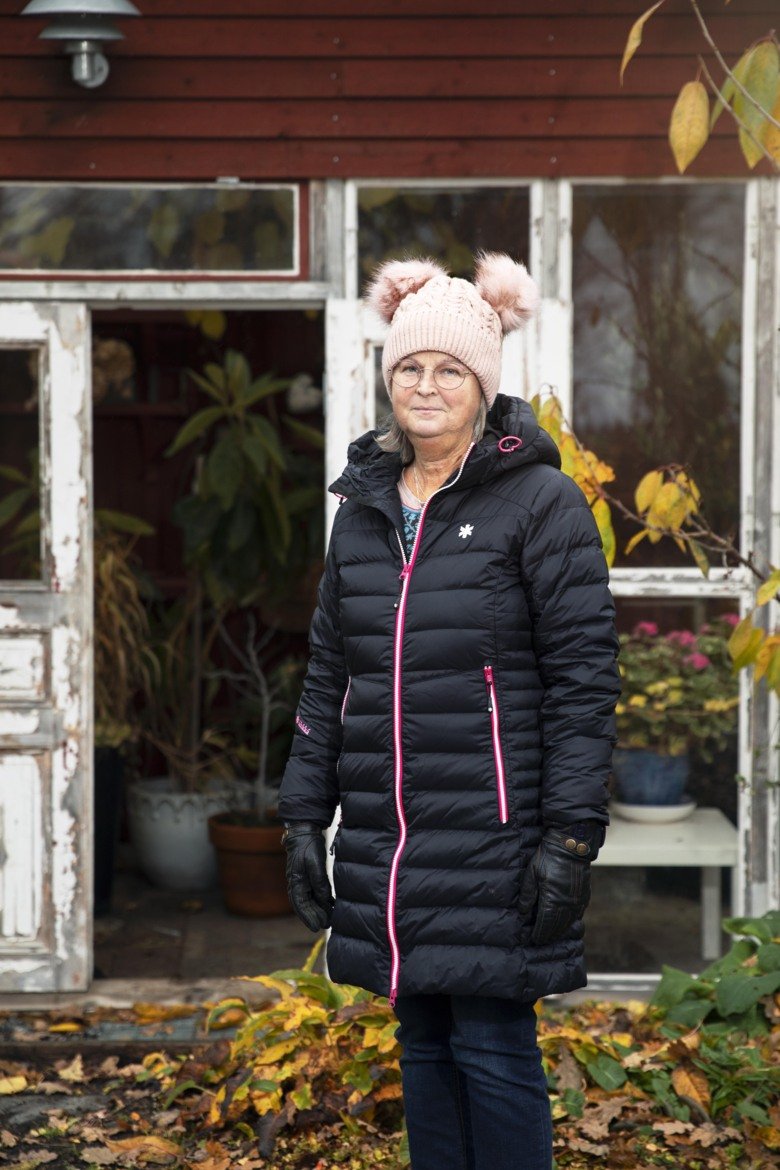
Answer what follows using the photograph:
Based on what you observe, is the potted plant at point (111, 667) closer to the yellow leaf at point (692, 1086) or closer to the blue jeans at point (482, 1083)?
the yellow leaf at point (692, 1086)

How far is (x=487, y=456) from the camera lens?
9.01ft

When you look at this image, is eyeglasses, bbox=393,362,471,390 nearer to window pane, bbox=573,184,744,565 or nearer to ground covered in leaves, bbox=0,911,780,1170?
Result: ground covered in leaves, bbox=0,911,780,1170

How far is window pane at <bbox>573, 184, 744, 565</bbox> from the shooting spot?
470 cm

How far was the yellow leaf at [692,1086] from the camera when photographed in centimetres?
372

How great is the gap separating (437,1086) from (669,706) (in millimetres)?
2165

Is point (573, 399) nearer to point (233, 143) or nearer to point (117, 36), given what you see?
point (233, 143)

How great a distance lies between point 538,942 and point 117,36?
311cm

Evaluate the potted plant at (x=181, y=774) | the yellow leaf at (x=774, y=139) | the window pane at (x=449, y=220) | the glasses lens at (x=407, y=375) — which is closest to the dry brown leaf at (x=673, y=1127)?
the glasses lens at (x=407, y=375)

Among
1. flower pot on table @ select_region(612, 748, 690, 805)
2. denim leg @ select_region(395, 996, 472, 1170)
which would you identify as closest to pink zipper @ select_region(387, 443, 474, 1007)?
denim leg @ select_region(395, 996, 472, 1170)

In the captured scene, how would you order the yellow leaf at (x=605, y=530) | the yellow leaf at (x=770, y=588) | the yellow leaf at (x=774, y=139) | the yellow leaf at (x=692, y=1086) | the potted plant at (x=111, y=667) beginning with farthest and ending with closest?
the potted plant at (x=111, y=667)
the yellow leaf at (x=692, y=1086)
the yellow leaf at (x=605, y=530)
the yellow leaf at (x=770, y=588)
the yellow leaf at (x=774, y=139)

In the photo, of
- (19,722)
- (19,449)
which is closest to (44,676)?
(19,722)

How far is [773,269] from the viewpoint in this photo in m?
4.68

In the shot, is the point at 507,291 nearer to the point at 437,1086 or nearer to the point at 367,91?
the point at 437,1086

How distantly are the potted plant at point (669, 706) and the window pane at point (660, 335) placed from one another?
27 cm
